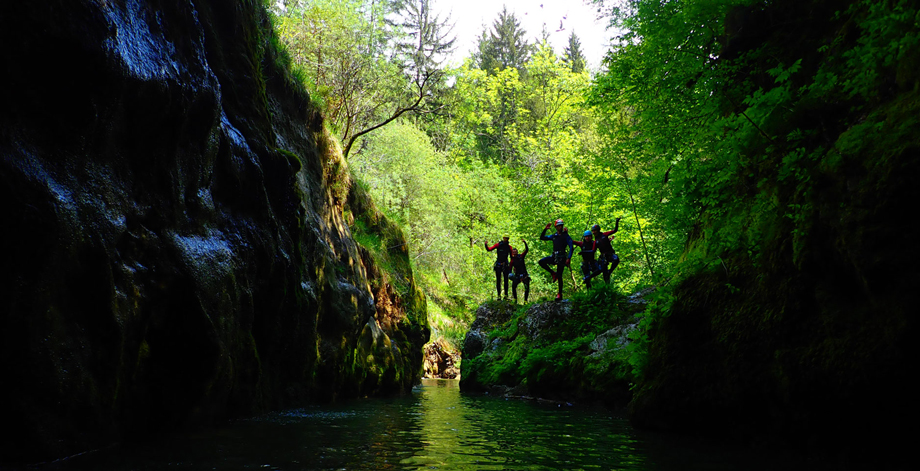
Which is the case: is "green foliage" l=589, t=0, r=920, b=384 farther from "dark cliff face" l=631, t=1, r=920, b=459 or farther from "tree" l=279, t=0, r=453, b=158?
"tree" l=279, t=0, r=453, b=158

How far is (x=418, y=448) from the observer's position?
5.34m

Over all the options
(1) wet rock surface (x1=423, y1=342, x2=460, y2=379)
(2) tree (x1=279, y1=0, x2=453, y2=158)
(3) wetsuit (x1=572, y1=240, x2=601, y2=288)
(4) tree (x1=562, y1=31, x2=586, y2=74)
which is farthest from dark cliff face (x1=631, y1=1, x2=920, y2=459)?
(4) tree (x1=562, y1=31, x2=586, y2=74)

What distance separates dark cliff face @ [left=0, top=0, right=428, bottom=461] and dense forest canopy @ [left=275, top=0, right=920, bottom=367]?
528cm

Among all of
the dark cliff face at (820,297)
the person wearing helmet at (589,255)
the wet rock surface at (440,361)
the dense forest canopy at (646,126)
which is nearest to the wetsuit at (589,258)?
the person wearing helmet at (589,255)

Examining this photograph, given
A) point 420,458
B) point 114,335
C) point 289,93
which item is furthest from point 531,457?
point 289,93

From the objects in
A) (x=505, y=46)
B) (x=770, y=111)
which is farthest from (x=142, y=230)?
(x=505, y=46)

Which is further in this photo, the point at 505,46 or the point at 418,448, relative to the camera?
the point at 505,46

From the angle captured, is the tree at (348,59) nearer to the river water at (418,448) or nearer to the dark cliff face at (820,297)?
the river water at (418,448)

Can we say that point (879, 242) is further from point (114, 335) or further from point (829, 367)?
point (114, 335)

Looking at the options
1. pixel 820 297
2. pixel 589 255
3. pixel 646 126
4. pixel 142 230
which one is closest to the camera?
pixel 820 297

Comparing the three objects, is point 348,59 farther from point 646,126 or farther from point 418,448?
point 418,448

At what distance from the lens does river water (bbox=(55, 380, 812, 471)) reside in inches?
172

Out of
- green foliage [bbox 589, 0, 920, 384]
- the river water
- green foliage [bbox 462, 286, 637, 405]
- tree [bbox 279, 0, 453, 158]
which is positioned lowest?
the river water

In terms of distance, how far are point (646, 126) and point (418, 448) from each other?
862cm
